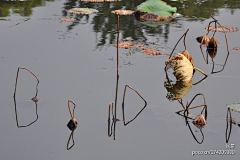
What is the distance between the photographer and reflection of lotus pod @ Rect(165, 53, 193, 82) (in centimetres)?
256

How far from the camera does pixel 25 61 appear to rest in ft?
9.68

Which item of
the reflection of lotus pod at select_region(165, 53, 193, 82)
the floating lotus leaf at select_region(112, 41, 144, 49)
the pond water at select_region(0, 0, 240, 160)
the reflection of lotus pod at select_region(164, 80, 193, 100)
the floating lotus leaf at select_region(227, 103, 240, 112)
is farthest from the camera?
the floating lotus leaf at select_region(112, 41, 144, 49)

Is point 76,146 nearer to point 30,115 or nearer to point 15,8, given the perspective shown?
point 30,115

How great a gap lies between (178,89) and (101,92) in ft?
2.14

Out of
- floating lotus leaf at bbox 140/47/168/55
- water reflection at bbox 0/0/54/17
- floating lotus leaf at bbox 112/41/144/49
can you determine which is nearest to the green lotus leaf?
floating lotus leaf at bbox 112/41/144/49

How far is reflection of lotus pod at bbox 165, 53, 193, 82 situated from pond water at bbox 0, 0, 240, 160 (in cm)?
11

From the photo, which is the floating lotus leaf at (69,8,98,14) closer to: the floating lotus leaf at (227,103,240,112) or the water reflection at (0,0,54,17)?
the water reflection at (0,0,54,17)

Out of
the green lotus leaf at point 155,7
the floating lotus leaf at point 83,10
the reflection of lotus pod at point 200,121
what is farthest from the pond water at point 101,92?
the floating lotus leaf at point 83,10

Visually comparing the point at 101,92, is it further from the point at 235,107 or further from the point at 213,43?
the point at 213,43

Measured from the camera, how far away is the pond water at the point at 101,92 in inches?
69.7

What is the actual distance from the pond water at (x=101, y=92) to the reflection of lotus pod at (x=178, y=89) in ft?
0.16

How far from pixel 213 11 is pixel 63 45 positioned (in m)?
2.83

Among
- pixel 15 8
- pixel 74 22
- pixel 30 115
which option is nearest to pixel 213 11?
pixel 74 22

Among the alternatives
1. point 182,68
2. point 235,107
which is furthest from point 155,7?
point 235,107
